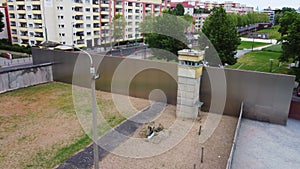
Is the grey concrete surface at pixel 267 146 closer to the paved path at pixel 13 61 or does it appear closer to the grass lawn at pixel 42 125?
the grass lawn at pixel 42 125

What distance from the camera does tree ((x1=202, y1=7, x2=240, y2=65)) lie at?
21.0m

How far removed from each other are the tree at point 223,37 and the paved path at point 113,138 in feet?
32.5

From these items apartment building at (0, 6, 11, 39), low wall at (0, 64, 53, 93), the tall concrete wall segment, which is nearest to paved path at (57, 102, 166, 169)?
the tall concrete wall segment

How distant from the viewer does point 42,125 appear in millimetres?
11141

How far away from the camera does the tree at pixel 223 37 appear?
2103 centimetres

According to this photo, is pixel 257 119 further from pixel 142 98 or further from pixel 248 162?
pixel 142 98

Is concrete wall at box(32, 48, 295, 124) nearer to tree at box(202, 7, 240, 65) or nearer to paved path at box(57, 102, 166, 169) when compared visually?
paved path at box(57, 102, 166, 169)

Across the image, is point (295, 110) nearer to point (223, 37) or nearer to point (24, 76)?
point (223, 37)

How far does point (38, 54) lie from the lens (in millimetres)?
18781

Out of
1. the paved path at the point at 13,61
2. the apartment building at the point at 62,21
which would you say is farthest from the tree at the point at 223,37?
the apartment building at the point at 62,21

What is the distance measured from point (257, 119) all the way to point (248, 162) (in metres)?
4.36

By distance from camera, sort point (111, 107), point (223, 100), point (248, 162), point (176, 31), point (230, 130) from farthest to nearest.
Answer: point (176, 31), point (111, 107), point (223, 100), point (230, 130), point (248, 162)

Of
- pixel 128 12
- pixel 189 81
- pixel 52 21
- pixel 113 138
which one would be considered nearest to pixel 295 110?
pixel 189 81

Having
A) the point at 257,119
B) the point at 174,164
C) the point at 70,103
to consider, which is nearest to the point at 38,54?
the point at 70,103
